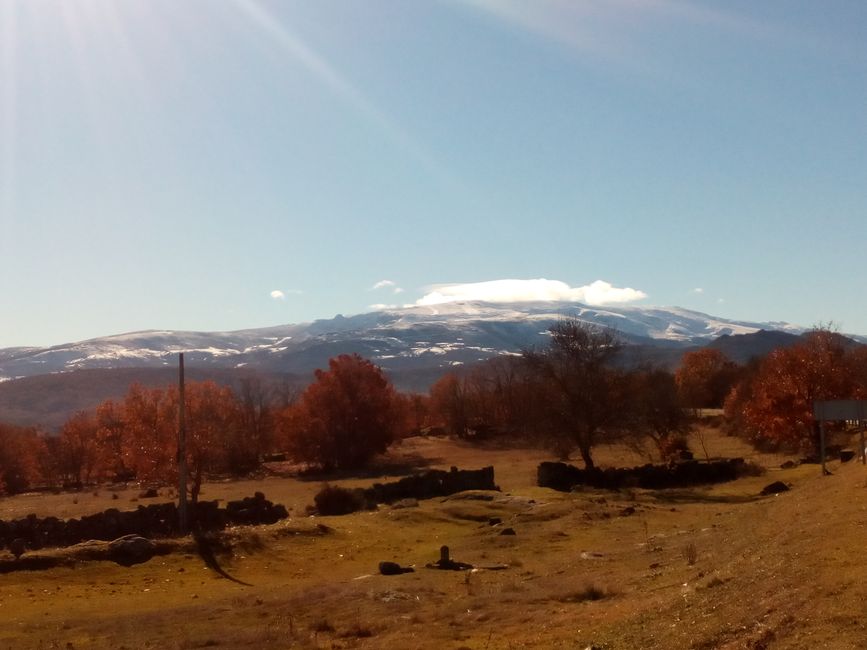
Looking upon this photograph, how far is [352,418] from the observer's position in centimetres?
8019

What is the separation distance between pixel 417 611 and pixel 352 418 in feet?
210

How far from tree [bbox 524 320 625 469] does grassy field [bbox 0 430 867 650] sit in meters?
14.1

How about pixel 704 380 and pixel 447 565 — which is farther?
pixel 704 380

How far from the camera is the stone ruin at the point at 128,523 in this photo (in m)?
27.8

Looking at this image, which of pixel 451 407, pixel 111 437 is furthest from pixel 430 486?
pixel 451 407

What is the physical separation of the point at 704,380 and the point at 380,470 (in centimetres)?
5444

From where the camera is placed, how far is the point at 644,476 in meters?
46.0

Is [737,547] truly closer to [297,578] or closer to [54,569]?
[297,578]

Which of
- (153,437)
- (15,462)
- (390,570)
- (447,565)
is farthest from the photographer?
(15,462)

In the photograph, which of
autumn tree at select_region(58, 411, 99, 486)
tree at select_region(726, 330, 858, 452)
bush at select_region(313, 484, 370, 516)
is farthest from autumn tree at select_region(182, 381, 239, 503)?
tree at select_region(726, 330, 858, 452)

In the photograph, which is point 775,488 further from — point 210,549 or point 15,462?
point 15,462

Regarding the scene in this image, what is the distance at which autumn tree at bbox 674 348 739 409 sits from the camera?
109175mm

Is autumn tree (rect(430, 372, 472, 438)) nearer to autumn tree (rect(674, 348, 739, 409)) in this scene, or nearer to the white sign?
autumn tree (rect(674, 348, 739, 409))

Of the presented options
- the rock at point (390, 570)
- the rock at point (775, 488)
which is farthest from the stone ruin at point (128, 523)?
the rock at point (775, 488)
